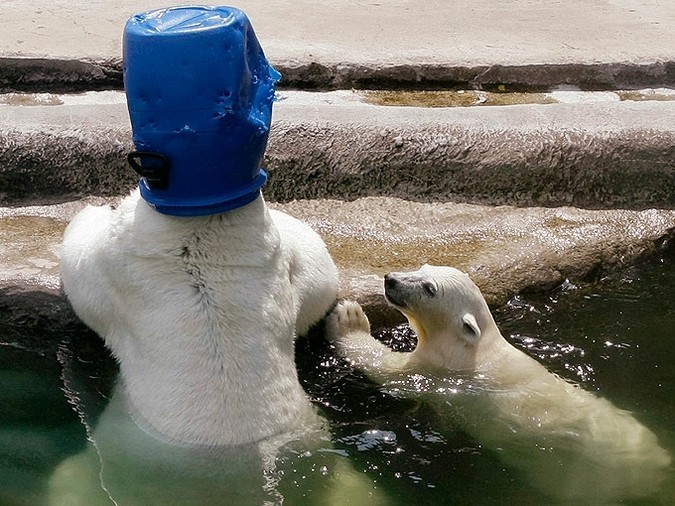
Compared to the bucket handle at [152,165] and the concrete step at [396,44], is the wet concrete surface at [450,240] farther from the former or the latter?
the concrete step at [396,44]

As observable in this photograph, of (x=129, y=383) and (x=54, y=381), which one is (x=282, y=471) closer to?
(x=129, y=383)

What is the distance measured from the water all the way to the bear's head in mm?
220

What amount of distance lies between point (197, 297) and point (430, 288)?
1.04 meters

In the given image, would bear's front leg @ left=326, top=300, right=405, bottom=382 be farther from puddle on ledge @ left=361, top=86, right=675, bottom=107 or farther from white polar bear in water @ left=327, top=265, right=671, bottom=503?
puddle on ledge @ left=361, top=86, right=675, bottom=107

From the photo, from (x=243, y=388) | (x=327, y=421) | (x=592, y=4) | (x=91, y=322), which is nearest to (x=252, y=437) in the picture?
(x=243, y=388)

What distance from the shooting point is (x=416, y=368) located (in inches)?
142

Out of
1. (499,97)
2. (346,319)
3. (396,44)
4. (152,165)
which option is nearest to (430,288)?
(346,319)

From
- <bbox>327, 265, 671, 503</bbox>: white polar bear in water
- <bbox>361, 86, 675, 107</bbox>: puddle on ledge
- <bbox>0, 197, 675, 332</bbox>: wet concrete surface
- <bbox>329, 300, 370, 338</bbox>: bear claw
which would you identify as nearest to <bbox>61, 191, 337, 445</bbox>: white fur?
<bbox>329, 300, 370, 338</bbox>: bear claw

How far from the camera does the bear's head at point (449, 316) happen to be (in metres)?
3.61

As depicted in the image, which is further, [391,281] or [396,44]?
[396,44]

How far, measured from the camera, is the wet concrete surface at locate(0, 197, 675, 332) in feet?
12.7

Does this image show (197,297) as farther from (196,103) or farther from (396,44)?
(396,44)

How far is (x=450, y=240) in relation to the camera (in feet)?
13.8

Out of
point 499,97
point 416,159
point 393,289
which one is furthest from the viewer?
point 499,97
